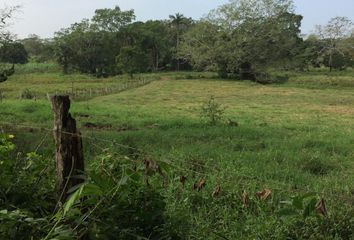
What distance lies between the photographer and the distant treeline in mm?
55438

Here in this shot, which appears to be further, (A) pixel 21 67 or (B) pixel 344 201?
(A) pixel 21 67

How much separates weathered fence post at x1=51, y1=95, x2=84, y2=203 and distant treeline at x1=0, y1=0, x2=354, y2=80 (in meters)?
48.9

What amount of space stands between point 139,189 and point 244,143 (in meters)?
7.42

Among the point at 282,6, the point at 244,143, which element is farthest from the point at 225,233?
the point at 282,6

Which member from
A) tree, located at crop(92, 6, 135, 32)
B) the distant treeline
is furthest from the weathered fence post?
tree, located at crop(92, 6, 135, 32)

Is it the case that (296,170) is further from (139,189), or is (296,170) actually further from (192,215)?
(139,189)

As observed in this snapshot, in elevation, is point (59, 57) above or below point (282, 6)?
below

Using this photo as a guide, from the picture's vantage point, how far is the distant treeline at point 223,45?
182 ft

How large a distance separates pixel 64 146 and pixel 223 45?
5330cm

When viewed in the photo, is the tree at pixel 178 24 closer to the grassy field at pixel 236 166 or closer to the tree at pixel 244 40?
the tree at pixel 244 40

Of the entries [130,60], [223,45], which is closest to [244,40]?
[223,45]

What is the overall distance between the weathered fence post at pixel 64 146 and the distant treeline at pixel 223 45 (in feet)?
160

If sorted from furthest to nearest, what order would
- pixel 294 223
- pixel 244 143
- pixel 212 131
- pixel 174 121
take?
pixel 174 121, pixel 212 131, pixel 244 143, pixel 294 223

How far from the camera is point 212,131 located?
12.2 meters
